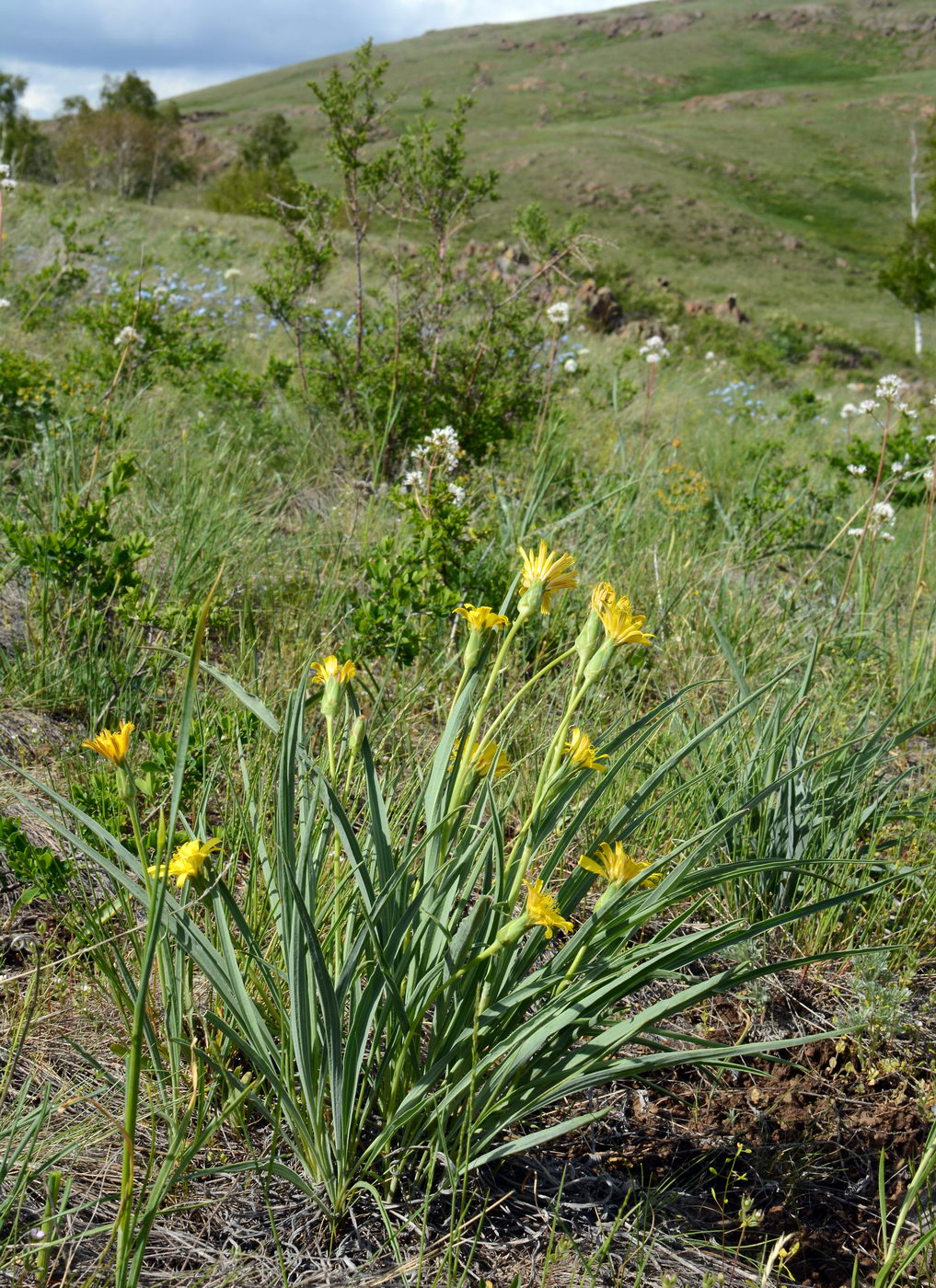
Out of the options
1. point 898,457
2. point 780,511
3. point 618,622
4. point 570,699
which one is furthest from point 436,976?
point 898,457

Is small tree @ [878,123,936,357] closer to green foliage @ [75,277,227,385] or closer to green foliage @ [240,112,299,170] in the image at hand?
green foliage @ [75,277,227,385]

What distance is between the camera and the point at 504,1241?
3.85ft

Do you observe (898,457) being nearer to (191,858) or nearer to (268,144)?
(191,858)

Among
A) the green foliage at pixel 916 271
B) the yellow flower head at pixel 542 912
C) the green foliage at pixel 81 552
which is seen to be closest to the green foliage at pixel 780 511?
the green foliage at pixel 81 552

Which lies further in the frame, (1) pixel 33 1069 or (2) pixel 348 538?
(2) pixel 348 538

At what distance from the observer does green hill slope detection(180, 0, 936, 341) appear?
3344 centimetres

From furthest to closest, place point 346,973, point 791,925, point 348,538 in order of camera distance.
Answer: point 348,538
point 791,925
point 346,973

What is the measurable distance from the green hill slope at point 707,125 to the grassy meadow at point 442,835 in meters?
1.43

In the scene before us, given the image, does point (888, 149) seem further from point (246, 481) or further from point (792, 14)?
point (246, 481)

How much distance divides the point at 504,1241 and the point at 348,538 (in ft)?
6.87

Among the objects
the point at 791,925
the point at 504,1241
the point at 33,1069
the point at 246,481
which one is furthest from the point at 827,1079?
the point at 246,481

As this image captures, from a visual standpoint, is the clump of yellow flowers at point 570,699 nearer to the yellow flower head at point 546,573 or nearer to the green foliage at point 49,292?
the yellow flower head at point 546,573

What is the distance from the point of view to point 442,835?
3.90ft

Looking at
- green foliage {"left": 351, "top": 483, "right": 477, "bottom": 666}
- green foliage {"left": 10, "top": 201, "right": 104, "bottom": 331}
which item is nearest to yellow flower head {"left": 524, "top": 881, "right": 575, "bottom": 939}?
green foliage {"left": 351, "top": 483, "right": 477, "bottom": 666}
